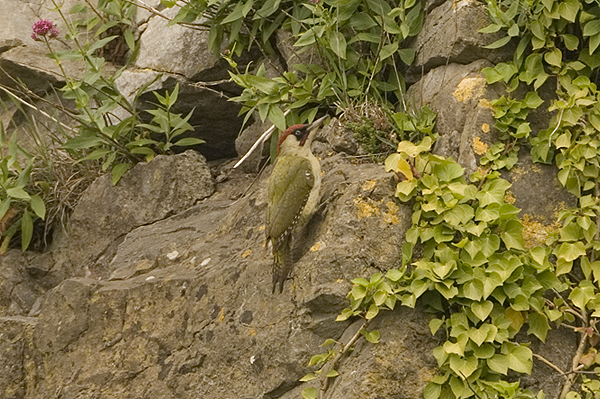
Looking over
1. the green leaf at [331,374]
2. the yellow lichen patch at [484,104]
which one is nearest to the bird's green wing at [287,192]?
the green leaf at [331,374]

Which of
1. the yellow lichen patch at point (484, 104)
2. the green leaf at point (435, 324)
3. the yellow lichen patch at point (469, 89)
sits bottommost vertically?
the green leaf at point (435, 324)

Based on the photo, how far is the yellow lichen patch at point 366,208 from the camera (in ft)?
14.6

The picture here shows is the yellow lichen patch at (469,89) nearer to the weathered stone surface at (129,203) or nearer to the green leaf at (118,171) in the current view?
the weathered stone surface at (129,203)

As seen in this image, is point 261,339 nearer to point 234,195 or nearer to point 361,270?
point 361,270

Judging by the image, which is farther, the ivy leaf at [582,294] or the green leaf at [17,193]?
the green leaf at [17,193]

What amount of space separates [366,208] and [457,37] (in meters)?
1.24

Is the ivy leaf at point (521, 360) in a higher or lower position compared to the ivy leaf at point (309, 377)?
higher

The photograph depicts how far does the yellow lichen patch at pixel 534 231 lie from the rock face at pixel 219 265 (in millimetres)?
10

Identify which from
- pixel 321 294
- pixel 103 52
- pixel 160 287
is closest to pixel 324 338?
pixel 321 294

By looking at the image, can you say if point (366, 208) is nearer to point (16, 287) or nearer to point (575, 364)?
point (575, 364)

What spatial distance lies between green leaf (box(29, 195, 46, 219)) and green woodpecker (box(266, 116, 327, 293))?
2052mm

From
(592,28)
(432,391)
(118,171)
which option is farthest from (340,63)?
(432,391)

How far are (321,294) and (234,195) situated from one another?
73.7 inches

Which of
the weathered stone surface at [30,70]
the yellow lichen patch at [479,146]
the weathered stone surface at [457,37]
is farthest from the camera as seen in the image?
the weathered stone surface at [30,70]
